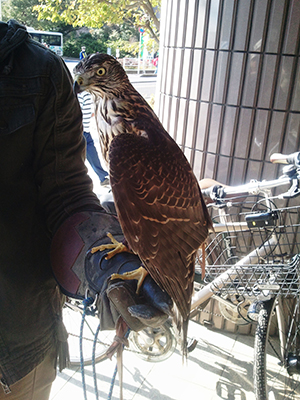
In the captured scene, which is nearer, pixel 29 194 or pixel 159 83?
pixel 29 194

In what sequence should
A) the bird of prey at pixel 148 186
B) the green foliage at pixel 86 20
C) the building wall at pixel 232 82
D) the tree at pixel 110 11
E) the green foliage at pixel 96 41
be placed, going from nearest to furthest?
the bird of prey at pixel 148 186 < the building wall at pixel 232 82 < the tree at pixel 110 11 < the green foliage at pixel 86 20 < the green foliage at pixel 96 41

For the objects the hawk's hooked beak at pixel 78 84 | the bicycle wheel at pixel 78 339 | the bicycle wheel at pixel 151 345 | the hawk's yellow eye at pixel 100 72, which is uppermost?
the hawk's yellow eye at pixel 100 72

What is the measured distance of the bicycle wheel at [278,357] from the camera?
2.25m

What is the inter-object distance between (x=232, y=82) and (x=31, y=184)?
74.1 inches

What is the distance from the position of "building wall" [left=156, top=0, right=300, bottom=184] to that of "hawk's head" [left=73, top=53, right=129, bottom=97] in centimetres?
119

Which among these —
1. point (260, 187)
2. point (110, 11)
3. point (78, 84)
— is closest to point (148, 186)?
point (78, 84)

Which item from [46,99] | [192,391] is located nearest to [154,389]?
[192,391]

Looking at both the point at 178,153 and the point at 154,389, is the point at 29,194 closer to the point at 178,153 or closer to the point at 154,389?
the point at 178,153

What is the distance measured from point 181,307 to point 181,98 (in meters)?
1.98

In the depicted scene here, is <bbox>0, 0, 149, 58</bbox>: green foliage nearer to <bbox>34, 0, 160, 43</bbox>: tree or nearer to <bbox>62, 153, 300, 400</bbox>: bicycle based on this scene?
<bbox>34, 0, 160, 43</bbox>: tree

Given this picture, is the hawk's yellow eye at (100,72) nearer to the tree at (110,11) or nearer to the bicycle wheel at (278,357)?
the bicycle wheel at (278,357)

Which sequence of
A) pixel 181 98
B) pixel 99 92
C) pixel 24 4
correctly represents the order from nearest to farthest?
pixel 99 92 < pixel 181 98 < pixel 24 4

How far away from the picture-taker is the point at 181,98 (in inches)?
118

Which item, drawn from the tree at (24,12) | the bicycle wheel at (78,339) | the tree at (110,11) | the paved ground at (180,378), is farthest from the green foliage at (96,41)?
the paved ground at (180,378)
